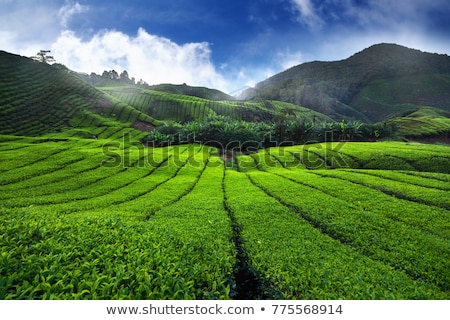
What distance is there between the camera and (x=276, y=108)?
126438mm

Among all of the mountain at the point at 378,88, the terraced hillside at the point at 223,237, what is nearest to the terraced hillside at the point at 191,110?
the mountain at the point at 378,88

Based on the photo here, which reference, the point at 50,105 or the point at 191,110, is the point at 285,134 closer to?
the point at 191,110

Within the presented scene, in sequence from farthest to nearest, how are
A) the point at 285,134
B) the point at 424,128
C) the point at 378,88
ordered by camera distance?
the point at 378,88
the point at 424,128
the point at 285,134

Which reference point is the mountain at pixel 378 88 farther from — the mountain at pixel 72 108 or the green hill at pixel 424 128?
the green hill at pixel 424 128

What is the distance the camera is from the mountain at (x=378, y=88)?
136 m

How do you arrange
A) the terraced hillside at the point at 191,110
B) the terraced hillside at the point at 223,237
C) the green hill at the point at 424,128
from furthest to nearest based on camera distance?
the terraced hillside at the point at 191,110, the green hill at the point at 424,128, the terraced hillside at the point at 223,237

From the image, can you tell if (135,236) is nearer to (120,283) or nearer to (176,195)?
(120,283)

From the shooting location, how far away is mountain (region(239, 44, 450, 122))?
13562 centimetres

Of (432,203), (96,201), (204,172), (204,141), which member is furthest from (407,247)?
(204,141)

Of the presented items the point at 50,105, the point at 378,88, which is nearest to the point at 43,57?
the point at 50,105

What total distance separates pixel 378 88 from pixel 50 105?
193310 millimetres

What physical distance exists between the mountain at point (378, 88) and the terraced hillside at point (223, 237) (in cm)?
12414

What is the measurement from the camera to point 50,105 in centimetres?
8069
